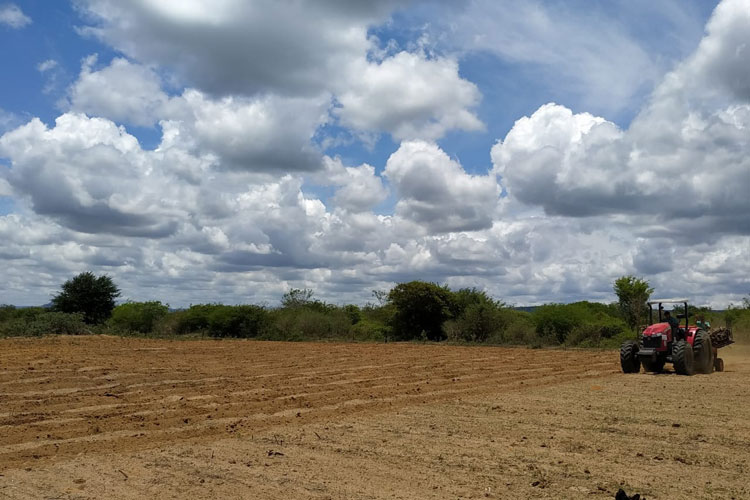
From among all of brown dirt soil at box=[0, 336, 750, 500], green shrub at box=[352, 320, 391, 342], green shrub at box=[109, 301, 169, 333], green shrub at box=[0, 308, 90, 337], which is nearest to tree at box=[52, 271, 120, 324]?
green shrub at box=[109, 301, 169, 333]

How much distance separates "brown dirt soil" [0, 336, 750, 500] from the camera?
707 cm

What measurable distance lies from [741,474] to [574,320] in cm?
3494

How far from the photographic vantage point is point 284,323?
4947 centimetres

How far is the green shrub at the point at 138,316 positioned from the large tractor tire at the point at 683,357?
42489 mm

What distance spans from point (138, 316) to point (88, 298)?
4134 mm

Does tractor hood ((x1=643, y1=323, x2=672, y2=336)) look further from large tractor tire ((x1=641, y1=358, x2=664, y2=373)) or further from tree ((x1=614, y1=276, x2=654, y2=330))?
tree ((x1=614, y1=276, x2=654, y2=330))

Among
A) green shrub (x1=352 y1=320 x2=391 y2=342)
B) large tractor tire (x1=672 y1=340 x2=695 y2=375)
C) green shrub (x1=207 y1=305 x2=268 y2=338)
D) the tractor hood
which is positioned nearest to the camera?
large tractor tire (x1=672 y1=340 x2=695 y2=375)

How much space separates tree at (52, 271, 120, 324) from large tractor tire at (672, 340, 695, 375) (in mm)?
45460

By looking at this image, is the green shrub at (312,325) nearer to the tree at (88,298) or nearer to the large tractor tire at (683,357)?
the tree at (88,298)

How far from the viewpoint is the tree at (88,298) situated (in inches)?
2039

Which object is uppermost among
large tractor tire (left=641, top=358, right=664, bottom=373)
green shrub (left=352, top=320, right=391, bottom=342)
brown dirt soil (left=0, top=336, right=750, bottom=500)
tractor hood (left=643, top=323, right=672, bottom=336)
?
tractor hood (left=643, top=323, right=672, bottom=336)

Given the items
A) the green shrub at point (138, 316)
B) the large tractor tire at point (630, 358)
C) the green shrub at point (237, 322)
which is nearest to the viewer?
the large tractor tire at point (630, 358)

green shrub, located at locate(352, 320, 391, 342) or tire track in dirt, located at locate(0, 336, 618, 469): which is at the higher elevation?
green shrub, located at locate(352, 320, 391, 342)

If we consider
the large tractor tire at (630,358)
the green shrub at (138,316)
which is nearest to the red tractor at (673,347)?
the large tractor tire at (630,358)
